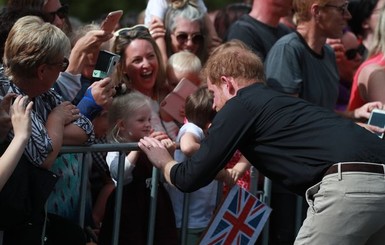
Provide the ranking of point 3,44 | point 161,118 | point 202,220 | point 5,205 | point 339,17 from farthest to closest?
point 339,17 → point 161,118 → point 202,220 → point 3,44 → point 5,205

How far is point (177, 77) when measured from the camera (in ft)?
22.8

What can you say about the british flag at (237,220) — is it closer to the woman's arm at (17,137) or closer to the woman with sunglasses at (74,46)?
the woman with sunglasses at (74,46)

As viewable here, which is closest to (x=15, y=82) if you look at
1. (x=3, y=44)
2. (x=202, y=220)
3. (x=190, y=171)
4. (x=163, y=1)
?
(x=3, y=44)

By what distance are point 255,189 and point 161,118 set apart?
74cm

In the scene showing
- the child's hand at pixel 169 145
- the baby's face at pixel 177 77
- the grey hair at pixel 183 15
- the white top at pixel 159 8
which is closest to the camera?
the child's hand at pixel 169 145

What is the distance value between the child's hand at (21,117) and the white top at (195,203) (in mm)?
1400

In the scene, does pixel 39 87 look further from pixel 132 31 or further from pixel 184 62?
pixel 184 62

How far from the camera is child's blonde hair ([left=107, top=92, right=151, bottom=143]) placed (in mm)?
6117

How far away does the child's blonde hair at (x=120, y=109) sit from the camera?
6117mm

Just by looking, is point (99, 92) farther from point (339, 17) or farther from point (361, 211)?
point (339, 17)

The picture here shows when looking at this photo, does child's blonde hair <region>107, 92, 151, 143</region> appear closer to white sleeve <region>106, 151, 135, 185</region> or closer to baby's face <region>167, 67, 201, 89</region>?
white sleeve <region>106, 151, 135, 185</region>

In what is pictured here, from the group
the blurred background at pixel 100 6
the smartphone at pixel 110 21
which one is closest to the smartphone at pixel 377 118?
the smartphone at pixel 110 21

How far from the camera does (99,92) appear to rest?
18.8 ft

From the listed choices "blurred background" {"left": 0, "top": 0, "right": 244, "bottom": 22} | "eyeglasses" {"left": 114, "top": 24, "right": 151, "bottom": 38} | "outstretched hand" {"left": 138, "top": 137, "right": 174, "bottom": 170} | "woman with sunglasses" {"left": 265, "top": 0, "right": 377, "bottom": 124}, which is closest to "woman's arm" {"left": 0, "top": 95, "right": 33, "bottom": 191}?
"outstretched hand" {"left": 138, "top": 137, "right": 174, "bottom": 170}
